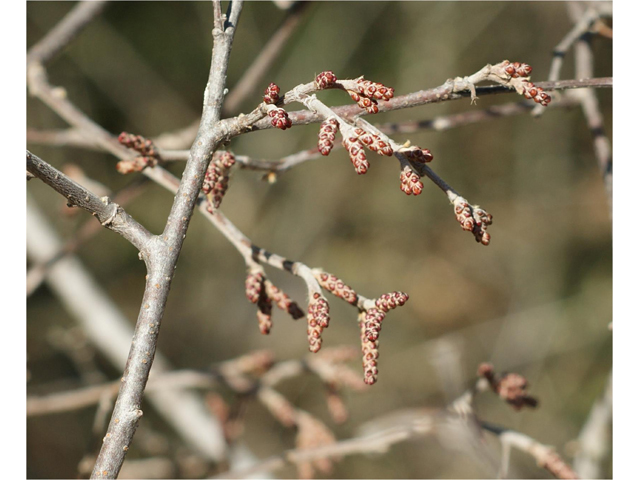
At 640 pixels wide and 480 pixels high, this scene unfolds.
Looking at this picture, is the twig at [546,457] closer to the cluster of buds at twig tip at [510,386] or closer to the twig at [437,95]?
the cluster of buds at twig tip at [510,386]

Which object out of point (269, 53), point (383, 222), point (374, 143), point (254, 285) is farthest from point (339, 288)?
point (383, 222)

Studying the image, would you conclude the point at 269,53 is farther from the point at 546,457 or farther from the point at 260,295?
the point at 546,457

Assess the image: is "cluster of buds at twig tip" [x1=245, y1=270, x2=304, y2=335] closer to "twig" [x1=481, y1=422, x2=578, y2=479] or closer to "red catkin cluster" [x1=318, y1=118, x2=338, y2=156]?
"red catkin cluster" [x1=318, y1=118, x2=338, y2=156]

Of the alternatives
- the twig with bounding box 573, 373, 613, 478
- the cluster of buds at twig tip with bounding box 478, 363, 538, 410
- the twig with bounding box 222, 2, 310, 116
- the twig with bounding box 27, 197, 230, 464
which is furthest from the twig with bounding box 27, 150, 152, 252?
the twig with bounding box 573, 373, 613, 478

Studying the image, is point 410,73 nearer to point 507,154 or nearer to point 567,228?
point 507,154

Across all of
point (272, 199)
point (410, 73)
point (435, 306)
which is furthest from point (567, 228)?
point (272, 199)

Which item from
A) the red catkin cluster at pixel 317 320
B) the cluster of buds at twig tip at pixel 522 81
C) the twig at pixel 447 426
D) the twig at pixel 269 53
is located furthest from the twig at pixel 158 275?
the twig at pixel 269 53
